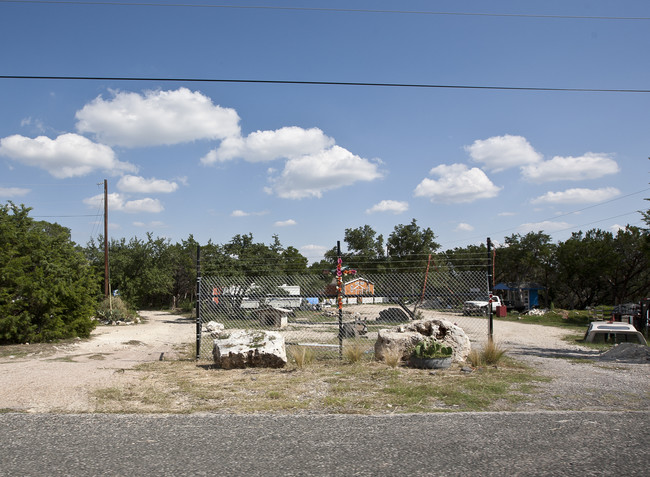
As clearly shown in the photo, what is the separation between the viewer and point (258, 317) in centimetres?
1869

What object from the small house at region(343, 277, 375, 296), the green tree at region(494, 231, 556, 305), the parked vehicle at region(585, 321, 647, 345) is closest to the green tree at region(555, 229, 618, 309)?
the green tree at region(494, 231, 556, 305)

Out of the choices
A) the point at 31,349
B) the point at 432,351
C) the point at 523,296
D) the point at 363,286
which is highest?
the point at 363,286

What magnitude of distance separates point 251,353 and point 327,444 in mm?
5263

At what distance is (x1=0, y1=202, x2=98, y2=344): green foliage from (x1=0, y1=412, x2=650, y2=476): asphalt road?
9.95m

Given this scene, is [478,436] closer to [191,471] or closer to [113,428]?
[191,471]

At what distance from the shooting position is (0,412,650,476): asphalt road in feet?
13.5

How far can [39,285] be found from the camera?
1495 cm

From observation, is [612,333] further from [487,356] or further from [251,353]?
[251,353]

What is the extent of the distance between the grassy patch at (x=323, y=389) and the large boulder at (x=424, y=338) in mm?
421

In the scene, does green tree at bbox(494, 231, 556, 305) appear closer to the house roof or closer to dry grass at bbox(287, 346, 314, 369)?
the house roof

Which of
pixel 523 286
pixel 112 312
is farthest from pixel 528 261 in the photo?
pixel 112 312

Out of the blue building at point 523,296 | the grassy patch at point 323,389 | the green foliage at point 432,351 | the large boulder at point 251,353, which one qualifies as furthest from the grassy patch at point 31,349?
the blue building at point 523,296

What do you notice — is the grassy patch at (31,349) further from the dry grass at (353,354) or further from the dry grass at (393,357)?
the dry grass at (393,357)

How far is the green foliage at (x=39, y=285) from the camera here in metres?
14.5
